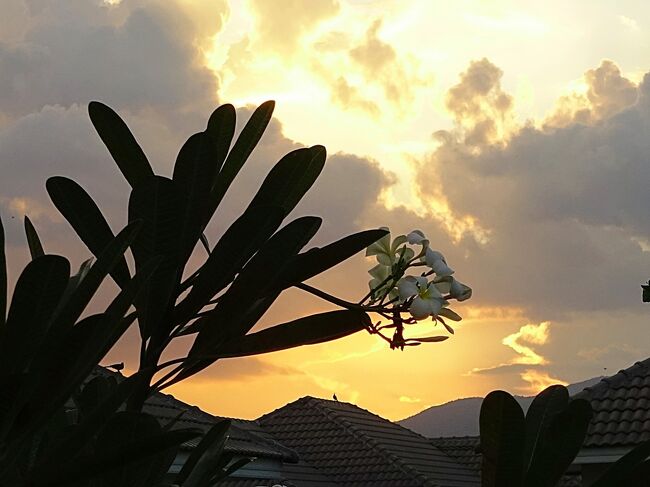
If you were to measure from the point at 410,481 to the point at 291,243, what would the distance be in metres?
16.6

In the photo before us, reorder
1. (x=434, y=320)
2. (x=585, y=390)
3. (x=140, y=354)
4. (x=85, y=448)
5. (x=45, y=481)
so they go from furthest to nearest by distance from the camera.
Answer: (x=585, y=390), (x=434, y=320), (x=140, y=354), (x=85, y=448), (x=45, y=481)

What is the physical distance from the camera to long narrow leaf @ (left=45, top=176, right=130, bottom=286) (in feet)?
6.61

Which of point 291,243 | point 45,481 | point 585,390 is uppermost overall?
point 585,390

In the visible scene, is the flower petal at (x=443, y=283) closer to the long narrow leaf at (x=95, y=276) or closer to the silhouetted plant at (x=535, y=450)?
the silhouetted plant at (x=535, y=450)

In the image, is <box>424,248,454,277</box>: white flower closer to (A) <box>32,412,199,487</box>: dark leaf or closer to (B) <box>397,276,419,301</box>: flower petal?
(B) <box>397,276,419,301</box>: flower petal

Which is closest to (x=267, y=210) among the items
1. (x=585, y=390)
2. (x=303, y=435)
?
(x=585, y=390)

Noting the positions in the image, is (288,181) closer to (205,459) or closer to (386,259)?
(386,259)

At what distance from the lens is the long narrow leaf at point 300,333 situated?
2.05 metres

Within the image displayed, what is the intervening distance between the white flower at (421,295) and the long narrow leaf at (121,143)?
23.2 inches

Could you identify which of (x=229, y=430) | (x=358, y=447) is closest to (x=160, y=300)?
(x=229, y=430)

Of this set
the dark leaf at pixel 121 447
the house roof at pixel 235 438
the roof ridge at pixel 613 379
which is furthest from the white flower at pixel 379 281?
the roof ridge at pixel 613 379

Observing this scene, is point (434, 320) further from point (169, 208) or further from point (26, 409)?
point (26, 409)

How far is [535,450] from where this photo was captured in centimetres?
191

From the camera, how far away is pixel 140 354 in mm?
1993
